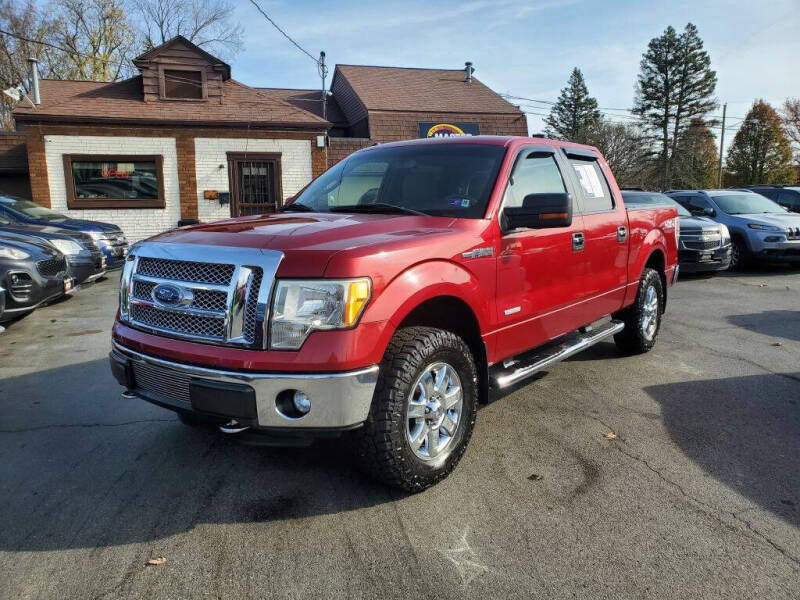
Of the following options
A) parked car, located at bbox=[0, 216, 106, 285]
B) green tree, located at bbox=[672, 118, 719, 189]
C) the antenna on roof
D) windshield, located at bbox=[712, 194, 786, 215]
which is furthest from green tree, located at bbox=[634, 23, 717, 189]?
parked car, located at bbox=[0, 216, 106, 285]

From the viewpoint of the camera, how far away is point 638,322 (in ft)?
18.5

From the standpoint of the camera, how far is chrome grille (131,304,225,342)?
2779mm

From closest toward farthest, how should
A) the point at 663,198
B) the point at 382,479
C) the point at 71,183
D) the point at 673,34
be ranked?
the point at 382,479
the point at 663,198
the point at 71,183
the point at 673,34

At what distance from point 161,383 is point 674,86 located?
56.6m

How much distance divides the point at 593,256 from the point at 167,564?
3577 mm

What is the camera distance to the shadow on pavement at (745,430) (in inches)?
125

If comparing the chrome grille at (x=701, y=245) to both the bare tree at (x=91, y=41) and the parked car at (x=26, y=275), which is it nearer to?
the parked car at (x=26, y=275)

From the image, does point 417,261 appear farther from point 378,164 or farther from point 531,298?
point 378,164

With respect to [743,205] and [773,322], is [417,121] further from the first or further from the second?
[773,322]

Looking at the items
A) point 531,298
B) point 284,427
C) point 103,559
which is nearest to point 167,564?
point 103,559

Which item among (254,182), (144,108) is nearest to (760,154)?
(254,182)

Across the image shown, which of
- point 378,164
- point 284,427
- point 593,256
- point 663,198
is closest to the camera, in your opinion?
point 284,427

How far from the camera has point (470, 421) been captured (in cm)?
334

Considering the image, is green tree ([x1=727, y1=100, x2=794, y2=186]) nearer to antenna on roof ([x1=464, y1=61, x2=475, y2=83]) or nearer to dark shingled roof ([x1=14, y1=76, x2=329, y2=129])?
antenna on roof ([x1=464, y1=61, x2=475, y2=83])
